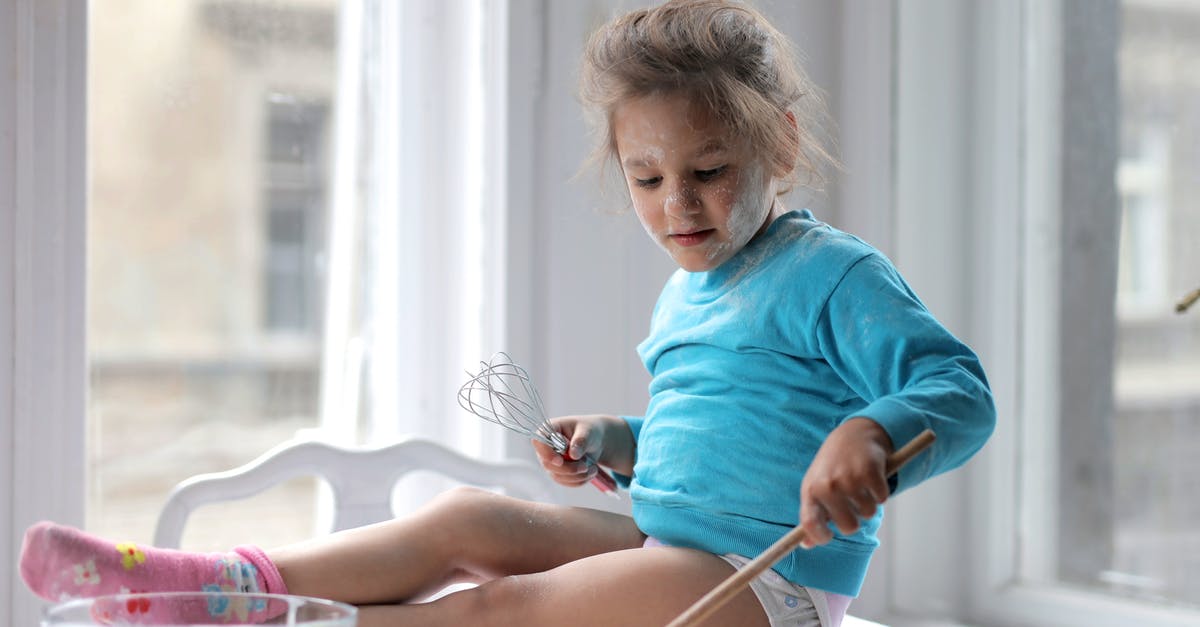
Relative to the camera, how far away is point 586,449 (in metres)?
0.83

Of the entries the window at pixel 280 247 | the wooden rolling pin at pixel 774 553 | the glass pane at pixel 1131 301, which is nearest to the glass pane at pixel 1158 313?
the glass pane at pixel 1131 301

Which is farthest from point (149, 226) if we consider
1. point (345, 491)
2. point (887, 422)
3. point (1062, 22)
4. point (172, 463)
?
point (1062, 22)

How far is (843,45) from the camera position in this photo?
1.29 metres

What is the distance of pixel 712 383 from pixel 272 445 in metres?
0.65

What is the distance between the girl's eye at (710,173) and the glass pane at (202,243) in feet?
2.11

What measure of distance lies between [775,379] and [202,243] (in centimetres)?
72

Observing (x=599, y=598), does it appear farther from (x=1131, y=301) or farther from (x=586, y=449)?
(x=1131, y=301)

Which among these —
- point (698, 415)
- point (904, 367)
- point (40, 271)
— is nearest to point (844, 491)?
point (904, 367)

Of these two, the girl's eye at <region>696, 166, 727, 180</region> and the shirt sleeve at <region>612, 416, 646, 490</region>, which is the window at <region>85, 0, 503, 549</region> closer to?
the shirt sleeve at <region>612, 416, 646, 490</region>

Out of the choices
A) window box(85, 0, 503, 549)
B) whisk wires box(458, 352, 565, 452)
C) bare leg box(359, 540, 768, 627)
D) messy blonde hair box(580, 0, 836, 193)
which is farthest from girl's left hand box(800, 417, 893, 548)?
window box(85, 0, 503, 549)

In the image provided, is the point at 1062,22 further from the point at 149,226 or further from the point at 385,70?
the point at 149,226

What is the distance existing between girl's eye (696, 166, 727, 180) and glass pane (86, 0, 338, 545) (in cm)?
64

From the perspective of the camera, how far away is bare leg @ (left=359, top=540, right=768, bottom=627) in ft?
2.31

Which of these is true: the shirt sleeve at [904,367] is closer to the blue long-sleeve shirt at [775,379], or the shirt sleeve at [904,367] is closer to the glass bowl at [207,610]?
the blue long-sleeve shirt at [775,379]
